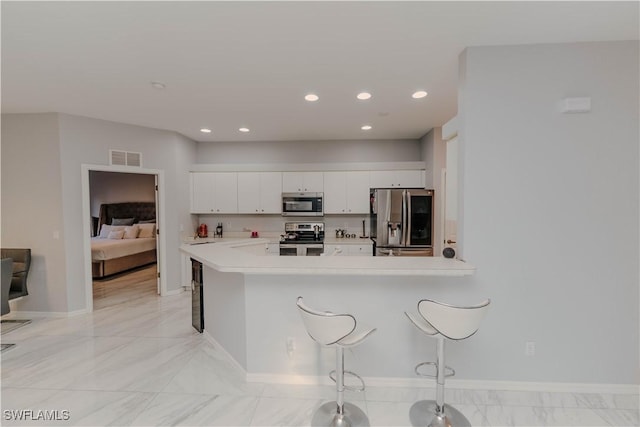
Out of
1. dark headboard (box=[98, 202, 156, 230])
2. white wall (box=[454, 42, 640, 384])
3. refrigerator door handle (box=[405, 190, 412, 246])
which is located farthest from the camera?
dark headboard (box=[98, 202, 156, 230])

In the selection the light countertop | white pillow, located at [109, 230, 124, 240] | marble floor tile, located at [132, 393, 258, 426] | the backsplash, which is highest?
the backsplash

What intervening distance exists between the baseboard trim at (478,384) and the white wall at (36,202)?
10.8 ft

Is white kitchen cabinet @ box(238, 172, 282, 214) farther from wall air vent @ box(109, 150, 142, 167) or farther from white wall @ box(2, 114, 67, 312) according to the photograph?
white wall @ box(2, 114, 67, 312)

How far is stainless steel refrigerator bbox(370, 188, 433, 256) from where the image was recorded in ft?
14.7

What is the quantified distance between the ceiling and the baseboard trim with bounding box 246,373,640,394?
264 centimetres

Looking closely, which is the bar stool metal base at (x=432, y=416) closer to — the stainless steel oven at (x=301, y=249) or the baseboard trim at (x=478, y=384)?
the baseboard trim at (x=478, y=384)

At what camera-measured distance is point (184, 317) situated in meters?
3.95

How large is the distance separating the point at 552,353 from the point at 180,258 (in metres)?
4.94

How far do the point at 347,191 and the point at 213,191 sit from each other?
2424 millimetres

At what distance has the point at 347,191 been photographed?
5332mm

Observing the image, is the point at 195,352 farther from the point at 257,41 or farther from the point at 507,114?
the point at 507,114

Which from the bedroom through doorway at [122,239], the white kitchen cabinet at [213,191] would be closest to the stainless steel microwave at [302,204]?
the white kitchen cabinet at [213,191]
